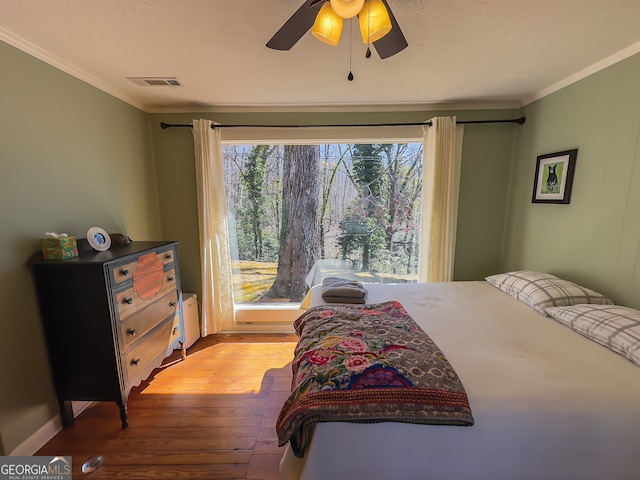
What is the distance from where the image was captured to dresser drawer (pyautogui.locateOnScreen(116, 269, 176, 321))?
1.73 meters

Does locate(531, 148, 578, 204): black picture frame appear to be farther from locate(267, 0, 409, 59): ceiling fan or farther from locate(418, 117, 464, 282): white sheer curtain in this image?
locate(267, 0, 409, 59): ceiling fan

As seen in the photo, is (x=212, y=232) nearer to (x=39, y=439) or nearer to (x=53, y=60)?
(x=53, y=60)

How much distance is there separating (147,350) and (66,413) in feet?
1.87

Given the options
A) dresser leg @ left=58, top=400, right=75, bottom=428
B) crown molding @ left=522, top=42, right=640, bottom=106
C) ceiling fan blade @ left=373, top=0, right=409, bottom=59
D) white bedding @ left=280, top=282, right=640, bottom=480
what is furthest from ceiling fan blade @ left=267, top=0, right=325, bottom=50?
dresser leg @ left=58, top=400, right=75, bottom=428

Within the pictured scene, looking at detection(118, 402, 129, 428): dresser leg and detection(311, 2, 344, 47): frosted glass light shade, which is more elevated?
detection(311, 2, 344, 47): frosted glass light shade

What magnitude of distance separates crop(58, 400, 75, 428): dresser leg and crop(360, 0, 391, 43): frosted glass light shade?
9.18ft

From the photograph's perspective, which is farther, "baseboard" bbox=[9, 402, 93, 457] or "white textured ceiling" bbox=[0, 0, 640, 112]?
"baseboard" bbox=[9, 402, 93, 457]

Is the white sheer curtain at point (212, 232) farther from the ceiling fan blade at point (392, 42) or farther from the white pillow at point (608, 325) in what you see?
the white pillow at point (608, 325)

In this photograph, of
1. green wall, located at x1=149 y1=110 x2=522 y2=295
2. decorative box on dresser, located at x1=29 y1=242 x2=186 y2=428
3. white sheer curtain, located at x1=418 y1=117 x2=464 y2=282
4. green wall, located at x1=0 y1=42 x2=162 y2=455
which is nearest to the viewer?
green wall, located at x1=0 y1=42 x2=162 y2=455

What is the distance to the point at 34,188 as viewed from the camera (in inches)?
65.4

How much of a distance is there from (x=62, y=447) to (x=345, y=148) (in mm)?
3210

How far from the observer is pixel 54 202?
1.79 meters

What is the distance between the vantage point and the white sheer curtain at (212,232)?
2715 mm

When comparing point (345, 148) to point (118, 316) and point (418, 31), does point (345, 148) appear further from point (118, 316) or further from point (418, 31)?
point (118, 316)
